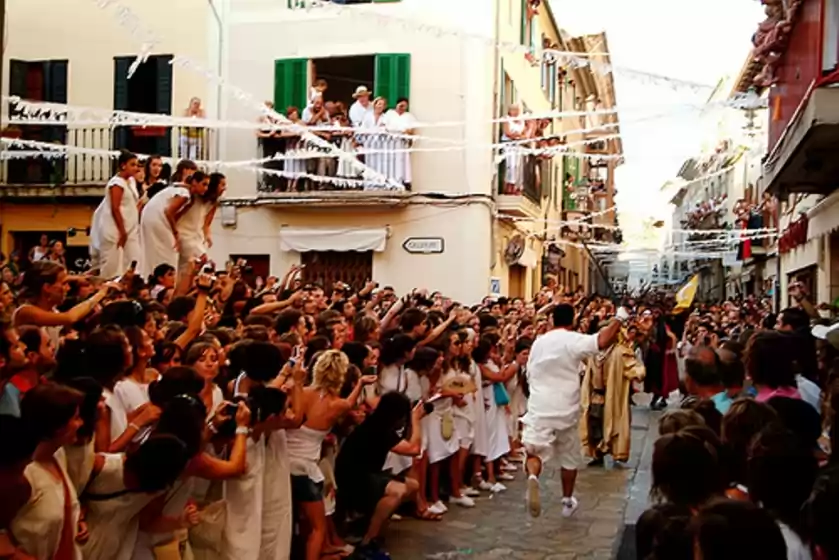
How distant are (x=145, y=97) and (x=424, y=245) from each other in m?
6.66

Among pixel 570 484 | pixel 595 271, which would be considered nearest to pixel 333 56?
pixel 570 484

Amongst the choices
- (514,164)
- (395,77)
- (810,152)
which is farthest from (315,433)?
(514,164)

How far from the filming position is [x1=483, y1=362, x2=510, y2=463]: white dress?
34.8 ft

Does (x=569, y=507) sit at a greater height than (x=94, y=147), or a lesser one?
lesser

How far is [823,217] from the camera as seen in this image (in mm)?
15375

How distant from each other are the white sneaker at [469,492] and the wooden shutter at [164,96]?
12.4 metres

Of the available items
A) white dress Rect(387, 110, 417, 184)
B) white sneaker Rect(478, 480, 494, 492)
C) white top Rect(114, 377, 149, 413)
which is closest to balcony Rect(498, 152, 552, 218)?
white dress Rect(387, 110, 417, 184)

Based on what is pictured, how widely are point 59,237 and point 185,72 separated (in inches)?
170

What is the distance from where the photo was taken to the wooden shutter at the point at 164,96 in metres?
20.3

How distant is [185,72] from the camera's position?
20.3 meters

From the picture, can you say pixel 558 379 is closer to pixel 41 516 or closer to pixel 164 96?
pixel 41 516

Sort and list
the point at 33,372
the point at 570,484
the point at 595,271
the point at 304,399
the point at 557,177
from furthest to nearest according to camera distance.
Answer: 1. the point at 595,271
2. the point at 557,177
3. the point at 570,484
4. the point at 304,399
5. the point at 33,372

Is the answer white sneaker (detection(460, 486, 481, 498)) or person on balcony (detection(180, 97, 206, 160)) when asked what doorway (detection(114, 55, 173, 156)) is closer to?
person on balcony (detection(180, 97, 206, 160))

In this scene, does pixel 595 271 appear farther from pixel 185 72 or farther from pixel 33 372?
pixel 33 372
